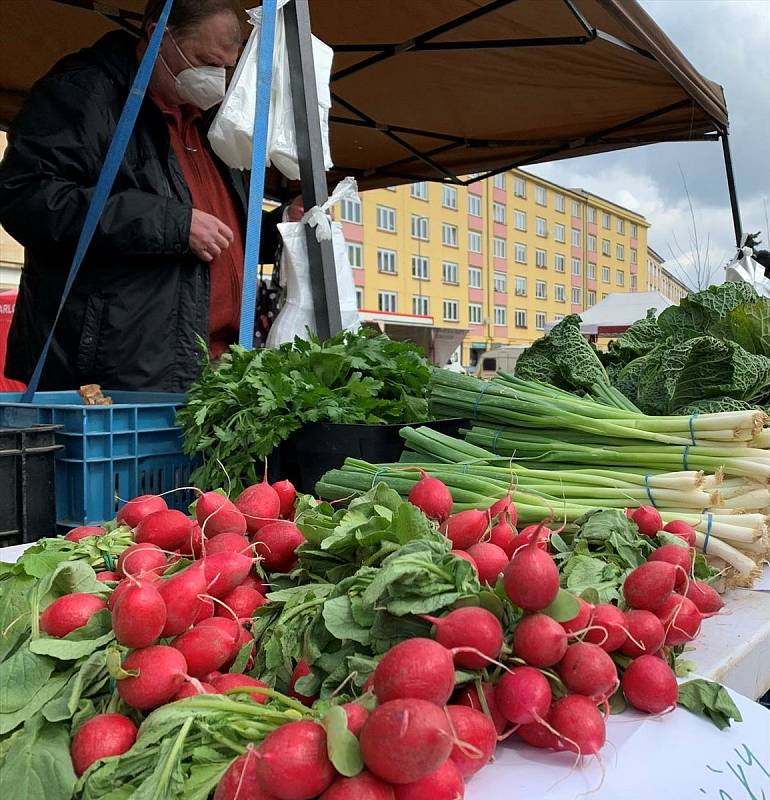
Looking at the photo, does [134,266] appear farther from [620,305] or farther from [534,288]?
[534,288]

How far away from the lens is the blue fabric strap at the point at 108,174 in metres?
2.11

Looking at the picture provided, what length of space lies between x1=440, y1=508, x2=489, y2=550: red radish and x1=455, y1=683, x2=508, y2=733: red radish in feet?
1.16

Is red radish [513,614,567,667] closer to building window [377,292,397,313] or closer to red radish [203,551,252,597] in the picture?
red radish [203,551,252,597]

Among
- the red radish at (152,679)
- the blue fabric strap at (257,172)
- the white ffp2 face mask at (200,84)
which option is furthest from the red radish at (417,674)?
the white ffp2 face mask at (200,84)

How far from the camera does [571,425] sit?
1843mm

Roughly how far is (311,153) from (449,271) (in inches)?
1467

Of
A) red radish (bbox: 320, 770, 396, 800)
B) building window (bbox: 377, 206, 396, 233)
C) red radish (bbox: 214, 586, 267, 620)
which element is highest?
building window (bbox: 377, 206, 396, 233)

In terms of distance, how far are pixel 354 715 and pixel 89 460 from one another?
4.50 feet

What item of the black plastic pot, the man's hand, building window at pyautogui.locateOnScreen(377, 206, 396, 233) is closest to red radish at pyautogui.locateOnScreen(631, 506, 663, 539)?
the black plastic pot

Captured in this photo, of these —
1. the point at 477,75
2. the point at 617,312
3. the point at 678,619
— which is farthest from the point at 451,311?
the point at 678,619

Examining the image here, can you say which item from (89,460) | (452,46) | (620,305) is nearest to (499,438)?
(89,460)

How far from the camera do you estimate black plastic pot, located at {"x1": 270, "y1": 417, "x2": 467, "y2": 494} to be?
A: 1.85 meters

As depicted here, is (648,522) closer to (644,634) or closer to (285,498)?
(644,634)

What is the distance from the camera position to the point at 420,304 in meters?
36.5
